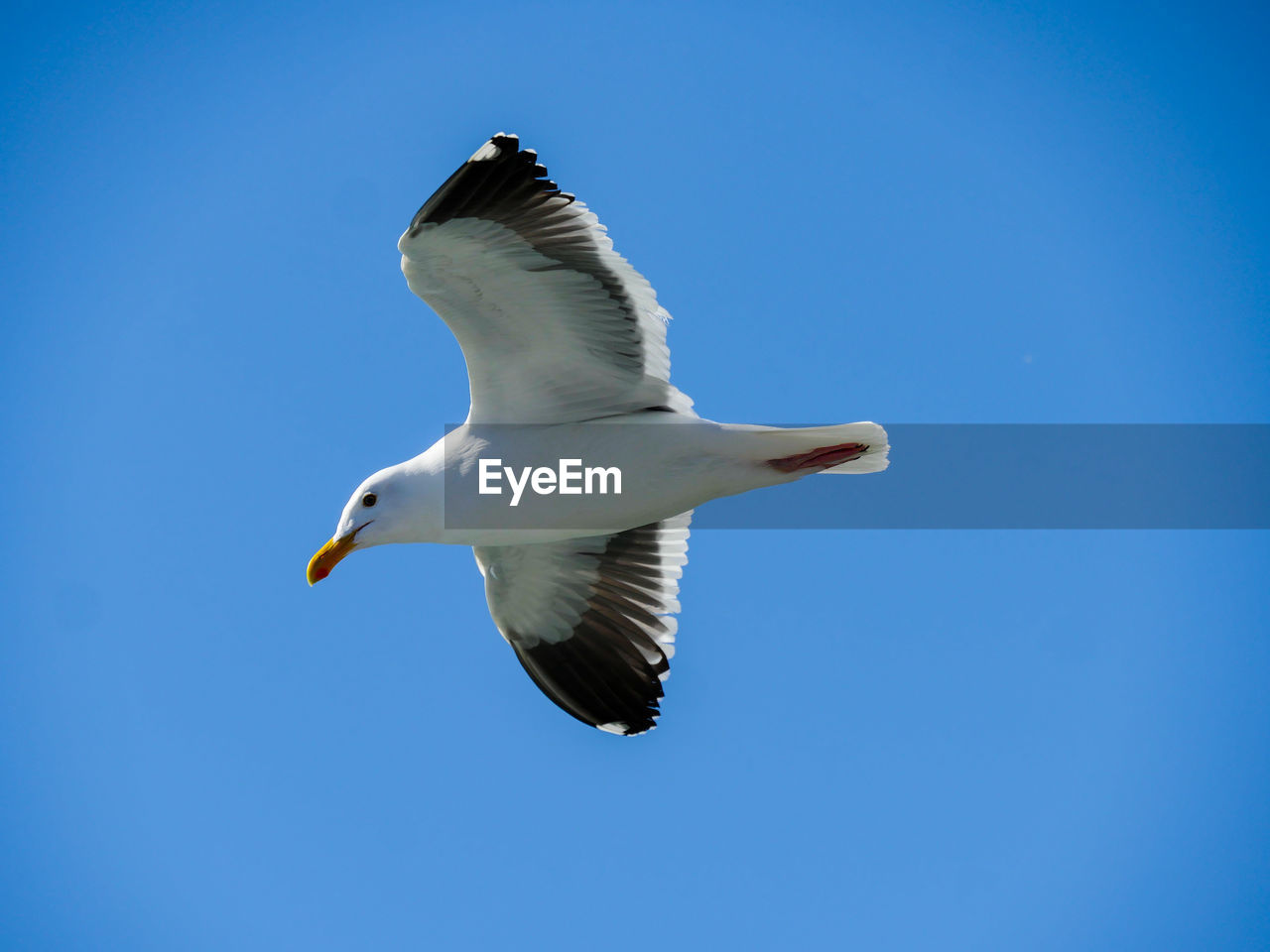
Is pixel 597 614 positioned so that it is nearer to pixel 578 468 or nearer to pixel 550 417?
pixel 578 468

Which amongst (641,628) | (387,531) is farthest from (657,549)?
(387,531)

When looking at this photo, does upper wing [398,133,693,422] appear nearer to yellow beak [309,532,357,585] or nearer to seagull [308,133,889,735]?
seagull [308,133,889,735]

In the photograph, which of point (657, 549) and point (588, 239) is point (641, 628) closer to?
point (657, 549)

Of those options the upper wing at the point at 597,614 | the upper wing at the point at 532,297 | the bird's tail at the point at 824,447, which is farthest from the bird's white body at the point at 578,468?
the upper wing at the point at 597,614

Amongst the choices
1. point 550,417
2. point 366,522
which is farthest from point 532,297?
point 366,522

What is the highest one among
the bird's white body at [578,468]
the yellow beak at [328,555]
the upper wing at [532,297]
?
the upper wing at [532,297]

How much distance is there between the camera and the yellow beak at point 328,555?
6.46 metres

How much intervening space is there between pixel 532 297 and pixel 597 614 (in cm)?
208

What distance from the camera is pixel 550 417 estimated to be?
6609 mm

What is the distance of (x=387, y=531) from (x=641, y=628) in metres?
1.64

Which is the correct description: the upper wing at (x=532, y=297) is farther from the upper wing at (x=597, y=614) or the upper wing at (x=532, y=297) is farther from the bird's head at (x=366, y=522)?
the upper wing at (x=597, y=614)

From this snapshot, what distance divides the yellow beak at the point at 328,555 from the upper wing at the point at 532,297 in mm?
881

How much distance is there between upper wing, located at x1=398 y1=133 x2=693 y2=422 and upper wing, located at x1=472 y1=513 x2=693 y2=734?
1.05 meters

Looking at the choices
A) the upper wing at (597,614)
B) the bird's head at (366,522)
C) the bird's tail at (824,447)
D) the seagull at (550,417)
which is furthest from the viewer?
the upper wing at (597,614)
